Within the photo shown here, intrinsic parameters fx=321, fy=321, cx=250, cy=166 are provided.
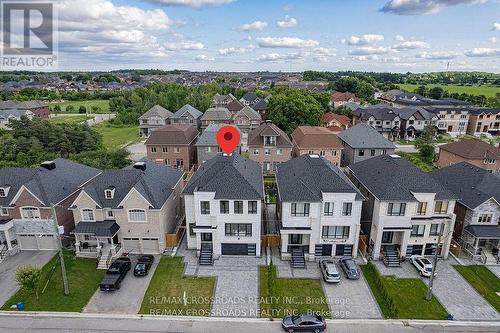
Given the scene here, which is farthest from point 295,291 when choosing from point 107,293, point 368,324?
point 107,293

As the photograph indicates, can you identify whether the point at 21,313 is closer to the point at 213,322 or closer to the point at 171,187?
the point at 213,322

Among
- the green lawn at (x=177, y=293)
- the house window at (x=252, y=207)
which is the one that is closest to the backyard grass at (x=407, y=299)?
the house window at (x=252, y=207)

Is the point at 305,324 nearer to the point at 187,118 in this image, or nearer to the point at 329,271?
A: the point at 329,271

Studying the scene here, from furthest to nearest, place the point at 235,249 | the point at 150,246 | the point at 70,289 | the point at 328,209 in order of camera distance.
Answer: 1. the point at 150,246
2. the point at 235,249
3. the point at 328,209
4. the point at 70,289

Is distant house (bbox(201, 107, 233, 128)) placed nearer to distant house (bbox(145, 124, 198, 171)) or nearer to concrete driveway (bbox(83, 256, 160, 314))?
distant house (bbox(145, 124, 198, 171))

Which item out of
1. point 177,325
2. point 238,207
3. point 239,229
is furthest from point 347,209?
point 177,325

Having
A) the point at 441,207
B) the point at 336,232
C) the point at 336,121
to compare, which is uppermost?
the point at 336,121
